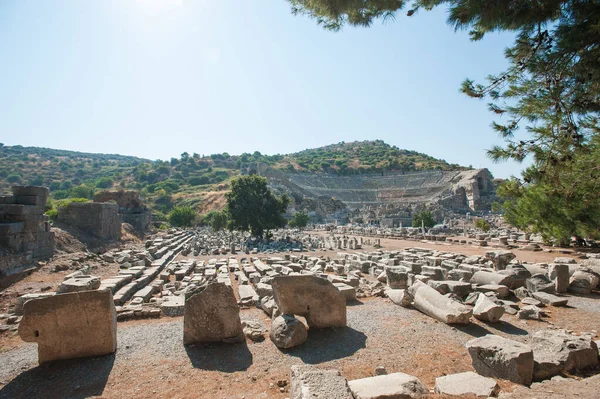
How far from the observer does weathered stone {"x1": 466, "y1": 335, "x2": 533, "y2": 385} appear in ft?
12.9

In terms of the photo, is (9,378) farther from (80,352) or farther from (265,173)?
(265,173)

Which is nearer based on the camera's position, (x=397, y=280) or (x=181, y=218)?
(x=397, y=280)

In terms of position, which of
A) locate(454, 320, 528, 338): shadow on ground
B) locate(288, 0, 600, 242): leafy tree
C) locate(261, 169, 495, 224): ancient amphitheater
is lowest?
locate(454, 320, 528, 338): shadow on ground

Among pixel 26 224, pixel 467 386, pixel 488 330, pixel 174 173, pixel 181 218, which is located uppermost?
pixel 174 173

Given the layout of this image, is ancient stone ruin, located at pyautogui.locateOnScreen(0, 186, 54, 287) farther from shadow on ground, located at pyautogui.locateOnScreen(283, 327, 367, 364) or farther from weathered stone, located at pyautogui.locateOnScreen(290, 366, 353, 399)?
weathered stone, located at pyautogui.locateOnScreen(290, 366, 353, 399)

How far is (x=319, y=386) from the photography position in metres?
3.31

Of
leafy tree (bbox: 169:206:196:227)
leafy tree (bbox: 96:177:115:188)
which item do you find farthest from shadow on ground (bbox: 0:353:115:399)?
leafy tree (bbox: 96:177:115:188)

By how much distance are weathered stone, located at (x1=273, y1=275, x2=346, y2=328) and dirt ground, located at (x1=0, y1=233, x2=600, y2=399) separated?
0.71 feet

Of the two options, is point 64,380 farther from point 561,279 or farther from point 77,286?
point 561,279

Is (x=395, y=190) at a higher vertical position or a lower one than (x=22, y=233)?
higher

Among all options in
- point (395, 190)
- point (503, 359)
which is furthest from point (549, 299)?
point (395, 190)

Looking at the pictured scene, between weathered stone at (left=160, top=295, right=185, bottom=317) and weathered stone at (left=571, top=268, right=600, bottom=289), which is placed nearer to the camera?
weathered stone at (left=160, top=295, right=185, bottom=317)

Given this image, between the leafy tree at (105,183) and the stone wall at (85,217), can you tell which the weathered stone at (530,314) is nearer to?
the stone wall at (85,217)

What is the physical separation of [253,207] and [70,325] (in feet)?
76.6
